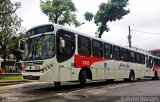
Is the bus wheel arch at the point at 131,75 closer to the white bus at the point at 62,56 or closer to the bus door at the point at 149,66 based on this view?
the bus door at the point at 149,66

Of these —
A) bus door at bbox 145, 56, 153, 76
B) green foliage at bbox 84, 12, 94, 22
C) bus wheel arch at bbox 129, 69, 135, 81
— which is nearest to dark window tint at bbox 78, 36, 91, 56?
bus wheel arch at bbox 129, 69, 135, 81

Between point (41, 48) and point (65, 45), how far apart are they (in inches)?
53.8

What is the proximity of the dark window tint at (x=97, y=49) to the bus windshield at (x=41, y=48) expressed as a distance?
14.6 feet

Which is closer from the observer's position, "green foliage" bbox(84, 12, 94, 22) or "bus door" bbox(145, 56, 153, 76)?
"bus door" bbox(145, 56, 153, 76)

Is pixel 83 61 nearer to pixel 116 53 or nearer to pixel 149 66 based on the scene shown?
pixel 116 53

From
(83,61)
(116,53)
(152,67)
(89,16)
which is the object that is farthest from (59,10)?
(83,61)

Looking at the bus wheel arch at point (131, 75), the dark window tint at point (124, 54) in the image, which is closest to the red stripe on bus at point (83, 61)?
the dark window tint at point (124, 54)

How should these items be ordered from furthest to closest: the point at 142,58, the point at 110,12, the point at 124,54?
the point at 110,12 < the point at 142,58 < the point at 124,54

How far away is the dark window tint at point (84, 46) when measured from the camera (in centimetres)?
1636

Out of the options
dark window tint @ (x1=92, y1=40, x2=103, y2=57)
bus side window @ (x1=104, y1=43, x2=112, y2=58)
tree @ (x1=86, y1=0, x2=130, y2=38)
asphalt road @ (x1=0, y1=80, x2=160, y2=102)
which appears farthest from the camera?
tree @ (x1=86, y1=0, x2=130, y2=38)

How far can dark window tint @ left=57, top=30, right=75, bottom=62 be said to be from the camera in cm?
1426

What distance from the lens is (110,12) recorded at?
40.2m

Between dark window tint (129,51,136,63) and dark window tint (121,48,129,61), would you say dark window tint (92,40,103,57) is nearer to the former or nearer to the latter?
dark window tint (121,48,129,61)

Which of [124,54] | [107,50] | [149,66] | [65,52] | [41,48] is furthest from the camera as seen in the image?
[149,66]
